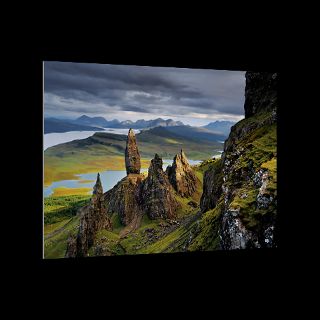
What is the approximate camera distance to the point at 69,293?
368 cm

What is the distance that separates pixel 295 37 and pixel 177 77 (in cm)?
11168

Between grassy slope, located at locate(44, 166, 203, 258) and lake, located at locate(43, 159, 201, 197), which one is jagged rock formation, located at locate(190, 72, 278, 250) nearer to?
grassy slope, located at locate(44, 166, 203, 258)

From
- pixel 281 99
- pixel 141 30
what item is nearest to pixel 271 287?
pixel 281 99

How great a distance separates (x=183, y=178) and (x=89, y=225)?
1572 inches

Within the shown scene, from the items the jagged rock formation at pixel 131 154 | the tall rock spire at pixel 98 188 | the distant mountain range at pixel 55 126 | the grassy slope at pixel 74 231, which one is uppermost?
the jagged rock formation at pixel 131 154

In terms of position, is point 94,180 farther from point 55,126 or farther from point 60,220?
point 55,126

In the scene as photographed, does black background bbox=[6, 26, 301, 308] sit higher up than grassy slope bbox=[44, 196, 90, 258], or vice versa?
black background bbox=[6, 26, 301, 308]

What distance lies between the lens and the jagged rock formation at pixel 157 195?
315ft

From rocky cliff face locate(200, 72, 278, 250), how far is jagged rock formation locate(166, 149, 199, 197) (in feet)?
151

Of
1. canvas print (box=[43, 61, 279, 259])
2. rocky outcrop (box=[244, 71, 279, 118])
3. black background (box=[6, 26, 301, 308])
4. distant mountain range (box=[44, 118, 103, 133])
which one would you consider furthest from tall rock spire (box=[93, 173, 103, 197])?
black background (box=[6, 26, 301, 308])

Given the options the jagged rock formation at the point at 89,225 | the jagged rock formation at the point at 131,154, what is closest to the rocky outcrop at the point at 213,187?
the jagged rock formation at the point at 89,225

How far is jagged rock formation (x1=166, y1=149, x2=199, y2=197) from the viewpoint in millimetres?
103688

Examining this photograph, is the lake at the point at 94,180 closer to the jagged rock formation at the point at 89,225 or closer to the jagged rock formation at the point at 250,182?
the jagged rock formation at the point at 89,225

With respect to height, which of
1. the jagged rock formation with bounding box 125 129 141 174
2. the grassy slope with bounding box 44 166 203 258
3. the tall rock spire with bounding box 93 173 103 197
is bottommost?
the grassy slope with bounding box 44 166 203 258
